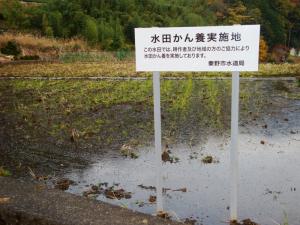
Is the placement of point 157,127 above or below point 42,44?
below

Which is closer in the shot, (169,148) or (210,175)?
(210,175)

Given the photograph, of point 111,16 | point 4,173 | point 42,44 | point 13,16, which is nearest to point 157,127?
point 4,173

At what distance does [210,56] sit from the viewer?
10.9 feet

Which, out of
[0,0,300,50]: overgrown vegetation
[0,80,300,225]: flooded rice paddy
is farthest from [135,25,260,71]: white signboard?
[0,0,300,50]: overgrown vegetation

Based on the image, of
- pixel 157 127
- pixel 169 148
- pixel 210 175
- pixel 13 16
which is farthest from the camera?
pixel 13 16

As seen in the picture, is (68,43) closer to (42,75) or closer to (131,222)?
(42,75)

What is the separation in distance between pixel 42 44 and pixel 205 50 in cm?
2462

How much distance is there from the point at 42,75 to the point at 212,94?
7015 millimetres

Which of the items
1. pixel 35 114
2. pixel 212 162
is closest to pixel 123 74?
pixel 35 114

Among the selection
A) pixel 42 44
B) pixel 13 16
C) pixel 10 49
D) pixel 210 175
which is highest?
pixel 13 16

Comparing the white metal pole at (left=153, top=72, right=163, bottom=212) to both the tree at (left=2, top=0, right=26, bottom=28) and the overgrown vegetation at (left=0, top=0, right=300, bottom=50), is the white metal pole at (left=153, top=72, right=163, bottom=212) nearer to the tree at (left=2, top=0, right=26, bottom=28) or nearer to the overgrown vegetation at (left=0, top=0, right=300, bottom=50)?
the overgrown vegetation at (left=0, top=0, right=300, bottom=50)

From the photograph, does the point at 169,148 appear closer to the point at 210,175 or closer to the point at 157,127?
the point at 210,175

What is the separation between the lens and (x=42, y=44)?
2681 cm

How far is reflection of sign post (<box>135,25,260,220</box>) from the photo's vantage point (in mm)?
3230
